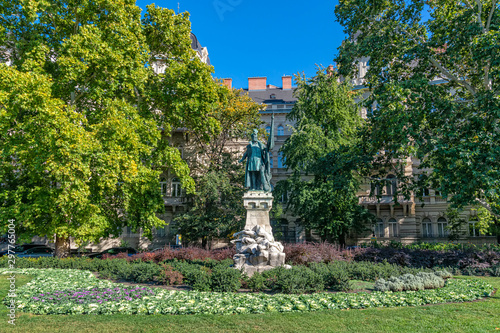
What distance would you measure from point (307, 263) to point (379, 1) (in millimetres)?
12921

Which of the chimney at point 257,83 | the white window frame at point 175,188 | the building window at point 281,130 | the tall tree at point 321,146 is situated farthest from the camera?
the chimney at point 257,83

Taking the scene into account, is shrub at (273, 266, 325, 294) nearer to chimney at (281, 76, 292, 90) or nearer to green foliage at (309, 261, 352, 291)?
green foliage at (309, 261, 352, 291)

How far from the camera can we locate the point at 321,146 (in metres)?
26.7

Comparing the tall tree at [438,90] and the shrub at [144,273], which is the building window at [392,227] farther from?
the shrub at [144,273]

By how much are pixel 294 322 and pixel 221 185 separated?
21.0 metres

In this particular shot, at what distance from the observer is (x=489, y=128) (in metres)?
14.5

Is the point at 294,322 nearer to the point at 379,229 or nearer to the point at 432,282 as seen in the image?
the point at 432,282

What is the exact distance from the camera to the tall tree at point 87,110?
16797mm

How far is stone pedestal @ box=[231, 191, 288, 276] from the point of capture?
13844 mm

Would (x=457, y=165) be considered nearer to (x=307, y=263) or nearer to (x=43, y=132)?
(x=307, y=263)

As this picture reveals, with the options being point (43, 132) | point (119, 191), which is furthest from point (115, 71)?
point (119, 191)

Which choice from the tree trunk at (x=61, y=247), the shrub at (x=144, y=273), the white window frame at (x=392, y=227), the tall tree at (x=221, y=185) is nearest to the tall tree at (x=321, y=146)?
the tall tree at (x=221, y=185)

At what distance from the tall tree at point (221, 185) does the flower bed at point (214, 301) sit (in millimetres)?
17224

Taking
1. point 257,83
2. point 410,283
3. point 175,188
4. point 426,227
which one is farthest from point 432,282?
point 257,83
